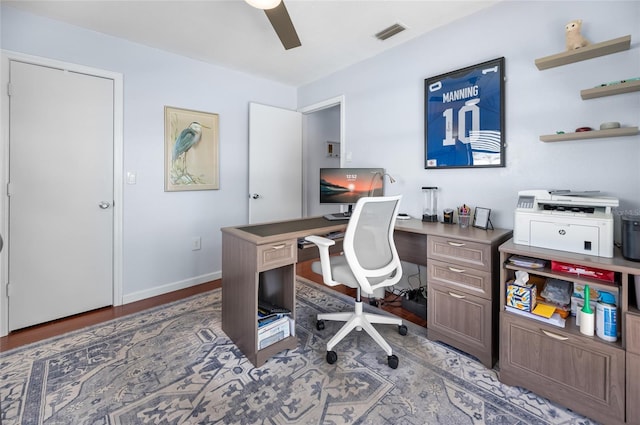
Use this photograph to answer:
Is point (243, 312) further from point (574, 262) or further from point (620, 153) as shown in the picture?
point (620, 153)

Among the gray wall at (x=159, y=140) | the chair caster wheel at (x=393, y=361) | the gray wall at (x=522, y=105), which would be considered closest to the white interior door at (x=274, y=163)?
the gray wall at (x=159, y=140)

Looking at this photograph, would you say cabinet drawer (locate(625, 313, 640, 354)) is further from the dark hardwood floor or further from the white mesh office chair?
the dark hardwood floor

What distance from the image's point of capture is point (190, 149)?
A: 3.01 m

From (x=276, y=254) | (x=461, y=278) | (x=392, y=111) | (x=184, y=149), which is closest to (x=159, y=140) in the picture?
(x=184, y=149)

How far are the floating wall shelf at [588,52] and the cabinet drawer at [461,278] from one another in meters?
1.34

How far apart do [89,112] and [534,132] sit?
11.5 feet

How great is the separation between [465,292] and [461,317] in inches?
6.9

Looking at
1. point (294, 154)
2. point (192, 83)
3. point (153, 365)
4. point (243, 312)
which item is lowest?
point (153, 365)

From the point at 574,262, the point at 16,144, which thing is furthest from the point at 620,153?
the point at 16,144

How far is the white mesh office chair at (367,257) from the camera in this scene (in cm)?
174

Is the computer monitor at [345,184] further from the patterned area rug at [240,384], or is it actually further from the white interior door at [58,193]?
the white interior door at [58,193]

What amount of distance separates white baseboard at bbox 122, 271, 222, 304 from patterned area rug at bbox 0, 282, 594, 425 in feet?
1.89

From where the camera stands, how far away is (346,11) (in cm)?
218

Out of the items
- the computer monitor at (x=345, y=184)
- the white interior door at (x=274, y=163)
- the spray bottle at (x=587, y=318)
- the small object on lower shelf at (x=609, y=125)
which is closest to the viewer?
the spray bottle at (x=587, y=318)
